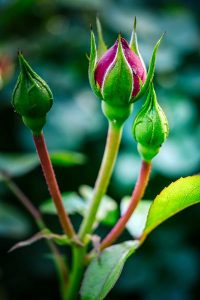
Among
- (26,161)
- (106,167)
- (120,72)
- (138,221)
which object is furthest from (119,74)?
(26,161)

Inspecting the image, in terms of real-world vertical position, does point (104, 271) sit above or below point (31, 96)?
below

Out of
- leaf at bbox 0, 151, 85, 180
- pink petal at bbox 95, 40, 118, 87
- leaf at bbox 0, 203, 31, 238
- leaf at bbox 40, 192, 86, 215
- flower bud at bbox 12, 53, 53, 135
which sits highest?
pink petal at bbox 95, 40, 118, 87

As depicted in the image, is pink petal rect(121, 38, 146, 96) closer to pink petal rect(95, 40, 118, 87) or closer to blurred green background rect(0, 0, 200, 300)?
pink petal rect(95, 40, 118, 87)

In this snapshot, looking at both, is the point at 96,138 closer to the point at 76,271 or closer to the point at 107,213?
the point at 107,213

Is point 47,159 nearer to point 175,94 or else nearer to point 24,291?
point 24,291

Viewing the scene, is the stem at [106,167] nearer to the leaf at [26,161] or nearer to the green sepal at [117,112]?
the green sepal at [117,112]

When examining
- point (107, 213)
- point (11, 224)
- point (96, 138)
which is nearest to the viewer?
point (107, 213)

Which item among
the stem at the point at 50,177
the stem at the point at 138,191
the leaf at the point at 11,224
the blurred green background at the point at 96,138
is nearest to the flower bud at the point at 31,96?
the stem at the point at 50,177

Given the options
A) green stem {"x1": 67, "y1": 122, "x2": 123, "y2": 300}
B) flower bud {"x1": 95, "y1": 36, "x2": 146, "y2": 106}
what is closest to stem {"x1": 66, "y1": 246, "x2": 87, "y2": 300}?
green stem {"x1": 67, "y1": 122, "x2": 123, "y2": 300}
